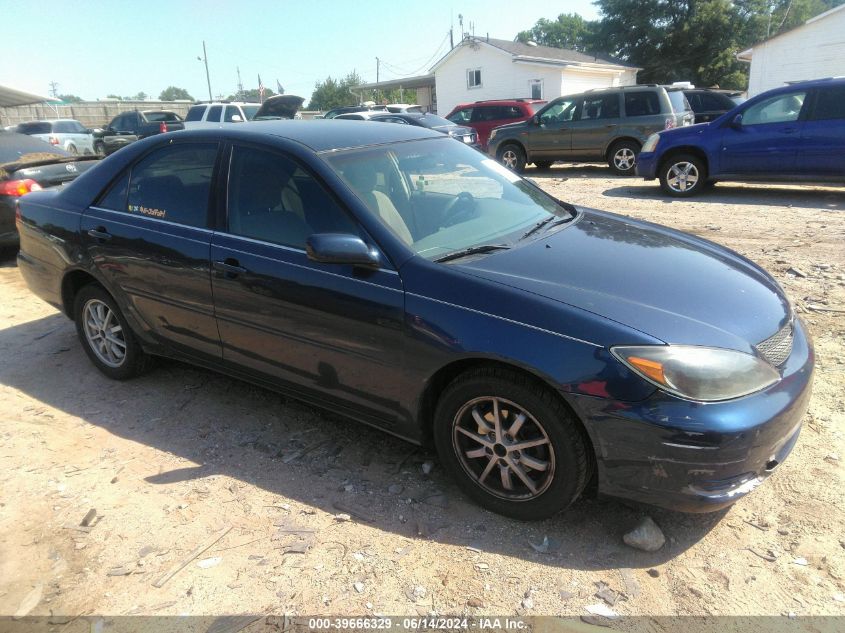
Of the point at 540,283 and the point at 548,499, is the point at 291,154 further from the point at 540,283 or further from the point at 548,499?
the point at 548,499

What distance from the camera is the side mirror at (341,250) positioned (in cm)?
288

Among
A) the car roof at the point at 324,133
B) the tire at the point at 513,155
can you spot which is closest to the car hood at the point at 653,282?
the car roof at the point at 324,133

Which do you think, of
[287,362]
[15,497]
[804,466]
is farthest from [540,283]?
[15,497]

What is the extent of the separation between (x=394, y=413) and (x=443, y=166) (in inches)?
62.0

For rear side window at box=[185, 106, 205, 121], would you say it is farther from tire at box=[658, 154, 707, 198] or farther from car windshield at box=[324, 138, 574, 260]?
car windshield at box=[324, 138, 574, 260]

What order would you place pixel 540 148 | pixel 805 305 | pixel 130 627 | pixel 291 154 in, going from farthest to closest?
pixel 540 148 < pixel 805 305 < pixel 291 154 < pixel 130 627

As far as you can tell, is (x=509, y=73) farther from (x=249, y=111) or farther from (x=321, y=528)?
(x=321, y=528)

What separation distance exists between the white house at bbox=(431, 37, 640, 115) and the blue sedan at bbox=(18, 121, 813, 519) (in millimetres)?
28830

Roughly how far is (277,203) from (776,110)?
9.15m

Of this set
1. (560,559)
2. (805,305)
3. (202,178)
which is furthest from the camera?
(805,305)

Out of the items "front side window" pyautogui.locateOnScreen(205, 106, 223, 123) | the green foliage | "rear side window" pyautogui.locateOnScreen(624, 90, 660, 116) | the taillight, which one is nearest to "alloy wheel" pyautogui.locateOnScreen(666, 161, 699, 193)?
"rear side window" pyautogui.locateOnScreen(624, 90, 660, 116)

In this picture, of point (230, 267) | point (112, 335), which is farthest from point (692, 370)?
point (112, 335)

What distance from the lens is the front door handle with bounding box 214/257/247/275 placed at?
3.41 metres

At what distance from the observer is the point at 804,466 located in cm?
316
